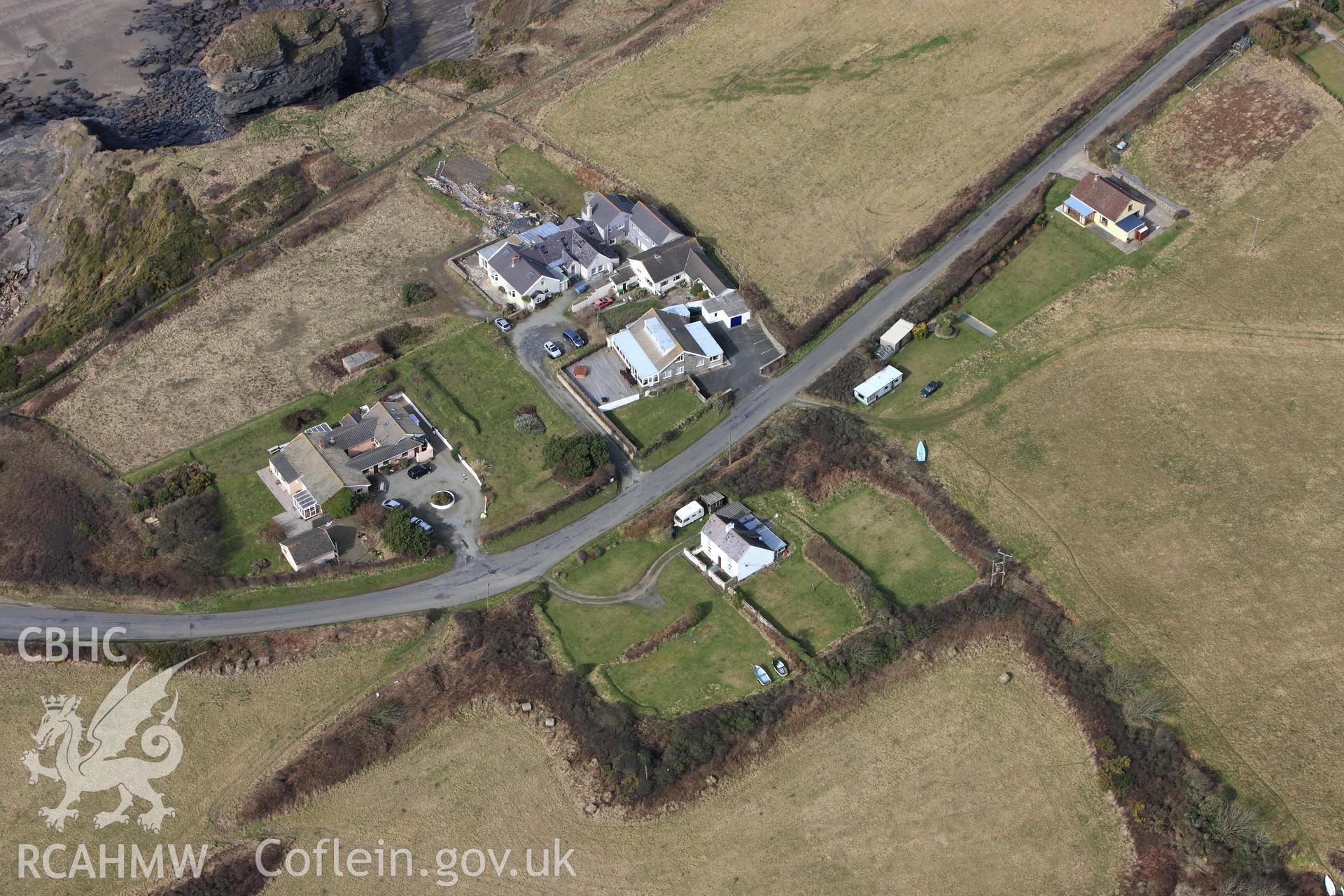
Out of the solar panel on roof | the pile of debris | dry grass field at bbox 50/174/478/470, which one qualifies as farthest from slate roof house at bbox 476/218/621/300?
the solar panel on roof

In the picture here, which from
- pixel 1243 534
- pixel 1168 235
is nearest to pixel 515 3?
pixel 1168 235

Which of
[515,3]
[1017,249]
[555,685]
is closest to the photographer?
[555,685]

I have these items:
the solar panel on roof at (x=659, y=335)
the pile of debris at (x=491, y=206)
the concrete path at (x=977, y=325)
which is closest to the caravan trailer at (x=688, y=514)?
the solar panel on roof at (x=659, y=335)

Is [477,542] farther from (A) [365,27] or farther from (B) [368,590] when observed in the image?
(A) [365,27]

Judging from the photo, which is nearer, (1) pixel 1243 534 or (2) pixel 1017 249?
(1) pixel 1243 534

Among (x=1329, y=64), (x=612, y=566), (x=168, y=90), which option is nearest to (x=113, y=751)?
(x=612, y=566)

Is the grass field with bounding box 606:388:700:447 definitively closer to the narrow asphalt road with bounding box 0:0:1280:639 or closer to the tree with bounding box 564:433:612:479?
the narrow asphalt road with bounding box 0:0:1280:639

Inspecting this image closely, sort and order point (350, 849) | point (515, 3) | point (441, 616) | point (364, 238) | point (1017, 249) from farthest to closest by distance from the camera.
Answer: point (515, 3) → point (364, 238) → point (1017, 249) → point (441, 616) → point (350, 849)
